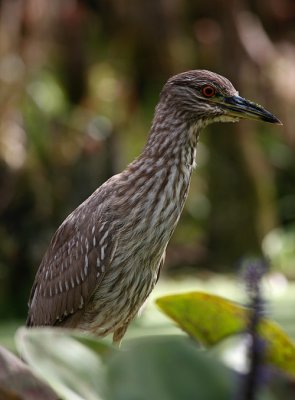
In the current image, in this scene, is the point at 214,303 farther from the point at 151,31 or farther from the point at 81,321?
the point at 151,31

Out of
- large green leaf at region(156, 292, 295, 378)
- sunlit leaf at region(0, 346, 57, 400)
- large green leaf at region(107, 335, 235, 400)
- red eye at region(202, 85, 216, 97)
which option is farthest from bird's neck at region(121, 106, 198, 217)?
large green leaf at region(107, 335, 235, 400)

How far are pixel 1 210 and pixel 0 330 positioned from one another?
1753mm

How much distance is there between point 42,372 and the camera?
2484mm

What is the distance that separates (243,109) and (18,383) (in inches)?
104

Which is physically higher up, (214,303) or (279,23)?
(279,23)

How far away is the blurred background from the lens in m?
9.36

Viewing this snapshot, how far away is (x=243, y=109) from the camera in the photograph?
5047 mm

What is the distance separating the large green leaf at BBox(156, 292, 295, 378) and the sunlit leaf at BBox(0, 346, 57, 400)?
2.24 feet

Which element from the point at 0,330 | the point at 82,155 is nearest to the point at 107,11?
the point at 82,155

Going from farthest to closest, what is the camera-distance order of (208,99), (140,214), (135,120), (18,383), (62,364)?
1. (135,120)
2. (208,99)
3. (140,214)
4. (18,383)
5. (62,364)

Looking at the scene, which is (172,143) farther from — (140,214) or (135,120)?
(135,120)

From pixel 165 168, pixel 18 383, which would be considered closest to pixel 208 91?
pixel 165 168

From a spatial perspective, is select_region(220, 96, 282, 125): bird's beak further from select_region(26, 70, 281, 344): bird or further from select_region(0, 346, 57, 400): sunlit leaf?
select_region(0, 346, 57, 400): sunlit leaf

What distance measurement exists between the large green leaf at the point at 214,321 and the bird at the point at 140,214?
1577 mm
